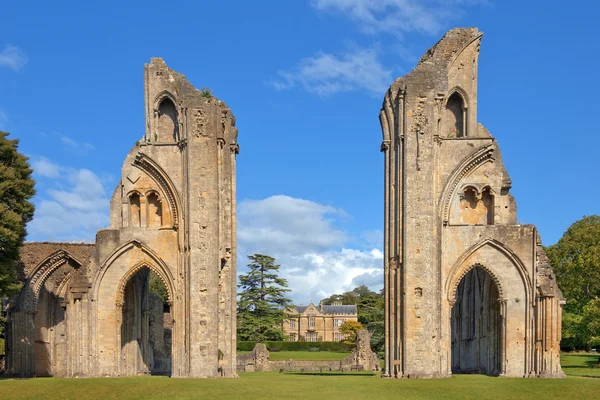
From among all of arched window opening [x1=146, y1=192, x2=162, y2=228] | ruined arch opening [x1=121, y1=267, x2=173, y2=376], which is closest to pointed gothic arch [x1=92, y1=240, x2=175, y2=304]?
ruined arch opening [x1=121, y1=267, x2=173, y2=376]

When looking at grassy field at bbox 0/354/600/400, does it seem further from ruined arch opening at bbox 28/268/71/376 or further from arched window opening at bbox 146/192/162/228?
ruined arch opening at bbox 28/268/71/376

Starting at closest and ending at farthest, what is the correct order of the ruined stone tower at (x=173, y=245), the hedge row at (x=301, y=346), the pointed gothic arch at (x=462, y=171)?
the ruined stone tower at (x=173, y=245), the pointed gothic arch at (x=462, y=171), the hedge row at (x=301, y=346)

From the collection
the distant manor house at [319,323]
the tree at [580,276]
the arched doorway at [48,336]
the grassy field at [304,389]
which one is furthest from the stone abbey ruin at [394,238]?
the distant manor house at [319,323]

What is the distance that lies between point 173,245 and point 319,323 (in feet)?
255

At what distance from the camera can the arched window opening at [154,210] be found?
3089 cm

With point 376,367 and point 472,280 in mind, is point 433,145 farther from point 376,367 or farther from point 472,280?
point 376,367

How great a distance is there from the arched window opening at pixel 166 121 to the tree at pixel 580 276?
23.0m

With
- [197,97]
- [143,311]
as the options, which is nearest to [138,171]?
[197,97]

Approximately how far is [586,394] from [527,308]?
7.02m

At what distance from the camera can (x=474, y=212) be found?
31.0 metres

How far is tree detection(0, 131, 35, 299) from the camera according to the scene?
27.4m

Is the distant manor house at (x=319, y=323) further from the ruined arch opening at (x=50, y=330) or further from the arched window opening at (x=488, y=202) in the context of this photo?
the arched window opening at (x=488, y=202)

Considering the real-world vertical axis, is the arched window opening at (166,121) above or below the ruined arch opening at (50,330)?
above

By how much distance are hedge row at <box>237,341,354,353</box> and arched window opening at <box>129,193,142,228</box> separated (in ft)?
87.6
